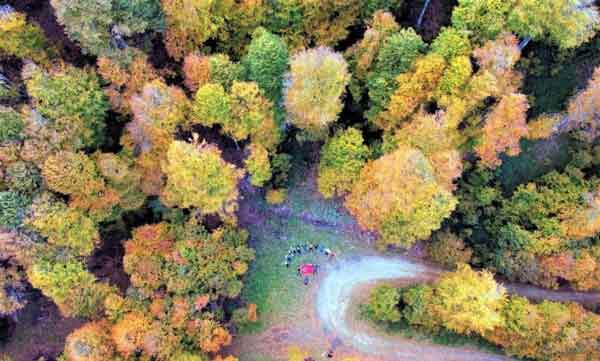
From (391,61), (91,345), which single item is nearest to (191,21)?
(391,61)

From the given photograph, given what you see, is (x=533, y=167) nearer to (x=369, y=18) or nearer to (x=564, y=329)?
(x=564, y=329)

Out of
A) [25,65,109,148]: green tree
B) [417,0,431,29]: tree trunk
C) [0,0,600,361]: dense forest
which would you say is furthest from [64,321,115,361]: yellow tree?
[417,0,431,29]: tree trunk

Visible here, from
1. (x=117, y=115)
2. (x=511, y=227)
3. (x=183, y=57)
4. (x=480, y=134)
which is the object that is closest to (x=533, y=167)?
(x=511, y=227)

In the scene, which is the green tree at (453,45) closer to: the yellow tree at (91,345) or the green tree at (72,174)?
the green tree at (72,174)

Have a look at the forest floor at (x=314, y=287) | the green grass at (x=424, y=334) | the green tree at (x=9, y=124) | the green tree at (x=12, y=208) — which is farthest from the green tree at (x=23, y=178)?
the green grass at (x=424, y=334)

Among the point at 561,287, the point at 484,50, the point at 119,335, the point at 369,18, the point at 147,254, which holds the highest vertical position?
the point at 369,18
